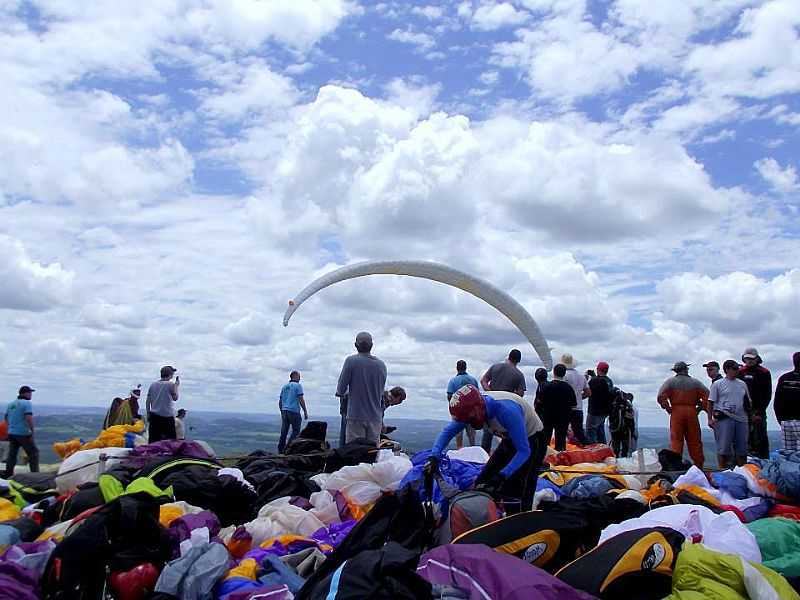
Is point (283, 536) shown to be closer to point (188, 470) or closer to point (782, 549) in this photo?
point (188, 470)

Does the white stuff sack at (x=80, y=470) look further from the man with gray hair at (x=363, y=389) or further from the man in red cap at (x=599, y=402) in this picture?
the man in red cap at (x=599, y=402)

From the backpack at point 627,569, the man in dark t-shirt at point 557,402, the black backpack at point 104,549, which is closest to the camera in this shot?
the backpack at point 627,569

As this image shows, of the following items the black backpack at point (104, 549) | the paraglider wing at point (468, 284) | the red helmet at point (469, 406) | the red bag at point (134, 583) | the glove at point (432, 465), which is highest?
the paraglider wing at point (468, 284)

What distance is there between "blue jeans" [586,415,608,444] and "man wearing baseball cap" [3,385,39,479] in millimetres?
9646

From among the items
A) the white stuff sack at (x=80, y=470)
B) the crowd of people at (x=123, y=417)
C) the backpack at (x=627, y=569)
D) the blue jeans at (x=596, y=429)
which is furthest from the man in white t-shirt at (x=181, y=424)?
the backpack at (x=627, y=569)

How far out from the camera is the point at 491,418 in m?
5.71

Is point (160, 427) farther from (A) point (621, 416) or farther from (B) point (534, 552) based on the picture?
(B) point (534, 552)

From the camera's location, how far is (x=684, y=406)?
34.7 feet

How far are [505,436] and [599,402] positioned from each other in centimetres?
722

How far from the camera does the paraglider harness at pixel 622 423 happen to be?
13.3m

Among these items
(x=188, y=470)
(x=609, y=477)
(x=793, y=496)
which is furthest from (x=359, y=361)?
(x=793, y=496)

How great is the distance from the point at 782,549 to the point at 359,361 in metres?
5.37

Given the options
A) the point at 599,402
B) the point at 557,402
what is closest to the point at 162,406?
the point at 557,402

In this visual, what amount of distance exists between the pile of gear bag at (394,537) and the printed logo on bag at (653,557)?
0.04ft
